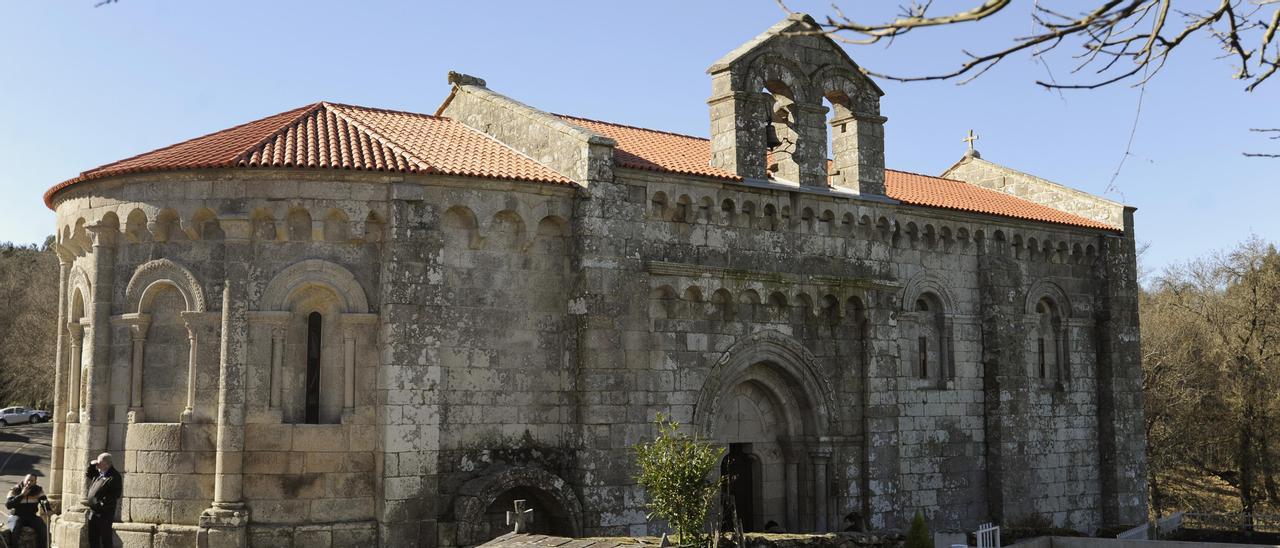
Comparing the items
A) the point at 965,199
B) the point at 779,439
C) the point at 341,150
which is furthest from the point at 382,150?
the point at 965,199

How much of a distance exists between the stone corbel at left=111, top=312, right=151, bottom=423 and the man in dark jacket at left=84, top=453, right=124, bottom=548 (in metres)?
1.52

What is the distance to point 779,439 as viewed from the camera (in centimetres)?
1997

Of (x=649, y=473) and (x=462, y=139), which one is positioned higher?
(x=462, y=139)

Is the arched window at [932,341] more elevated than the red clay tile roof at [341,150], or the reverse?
the red clay tile roof at [341,150]

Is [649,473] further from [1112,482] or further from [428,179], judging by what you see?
[1112,482]

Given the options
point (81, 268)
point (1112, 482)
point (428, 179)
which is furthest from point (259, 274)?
point (1112, 482)

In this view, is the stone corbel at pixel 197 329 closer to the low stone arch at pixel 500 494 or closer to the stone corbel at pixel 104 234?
the stone corbel at pixel 104 234

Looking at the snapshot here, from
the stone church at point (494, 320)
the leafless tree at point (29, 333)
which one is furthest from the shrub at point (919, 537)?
the leafless tree at point (29, 333)

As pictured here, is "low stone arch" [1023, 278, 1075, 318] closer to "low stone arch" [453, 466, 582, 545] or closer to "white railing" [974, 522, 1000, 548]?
"white railing" [974, 522, 1000, 548]

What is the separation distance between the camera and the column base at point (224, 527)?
50.4 ft

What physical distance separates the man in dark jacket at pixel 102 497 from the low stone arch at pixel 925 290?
13.0m

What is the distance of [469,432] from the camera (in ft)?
54.1

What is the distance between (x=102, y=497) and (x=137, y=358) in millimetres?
2522

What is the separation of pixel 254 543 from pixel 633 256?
641cm
